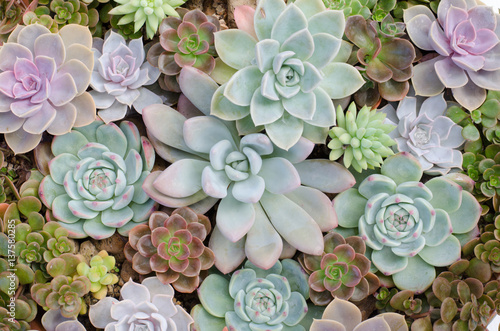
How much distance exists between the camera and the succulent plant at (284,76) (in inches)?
52.0

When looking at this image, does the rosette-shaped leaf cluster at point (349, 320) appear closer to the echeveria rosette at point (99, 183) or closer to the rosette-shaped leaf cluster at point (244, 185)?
the rosette-shaped leaf cluster at point (244, 185)

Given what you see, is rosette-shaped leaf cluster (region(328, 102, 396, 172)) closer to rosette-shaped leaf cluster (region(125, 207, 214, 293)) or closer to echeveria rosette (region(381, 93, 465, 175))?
echeveria rosette (region(381, 93, 465, 175))

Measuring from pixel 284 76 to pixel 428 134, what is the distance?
565 millimetres

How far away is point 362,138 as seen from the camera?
4.55 feet

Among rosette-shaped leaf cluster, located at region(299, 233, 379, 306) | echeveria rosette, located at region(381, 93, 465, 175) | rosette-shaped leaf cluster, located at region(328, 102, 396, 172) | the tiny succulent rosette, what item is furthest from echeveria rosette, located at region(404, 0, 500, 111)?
the tiny succulent rosette

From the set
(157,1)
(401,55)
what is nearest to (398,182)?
(401,55)

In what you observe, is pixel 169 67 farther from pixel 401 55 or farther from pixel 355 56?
pixel 401 55

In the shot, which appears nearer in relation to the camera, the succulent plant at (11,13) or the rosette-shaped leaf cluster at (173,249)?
the rosette-shaped leaf cluster at (173,249)

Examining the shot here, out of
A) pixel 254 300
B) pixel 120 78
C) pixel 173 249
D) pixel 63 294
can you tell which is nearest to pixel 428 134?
pixel 254 300

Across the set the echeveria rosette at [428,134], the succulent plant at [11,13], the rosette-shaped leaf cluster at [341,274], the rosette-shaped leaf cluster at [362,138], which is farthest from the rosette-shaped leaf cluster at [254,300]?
the succulent plant at [11,13]

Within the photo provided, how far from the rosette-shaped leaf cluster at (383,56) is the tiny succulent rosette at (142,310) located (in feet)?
3.19

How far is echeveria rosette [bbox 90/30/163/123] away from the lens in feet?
4.87

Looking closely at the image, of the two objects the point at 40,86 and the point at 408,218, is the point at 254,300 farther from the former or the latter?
the point at 40,86

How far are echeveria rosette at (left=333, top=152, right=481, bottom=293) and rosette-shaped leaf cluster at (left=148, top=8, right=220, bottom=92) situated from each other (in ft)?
2.17
